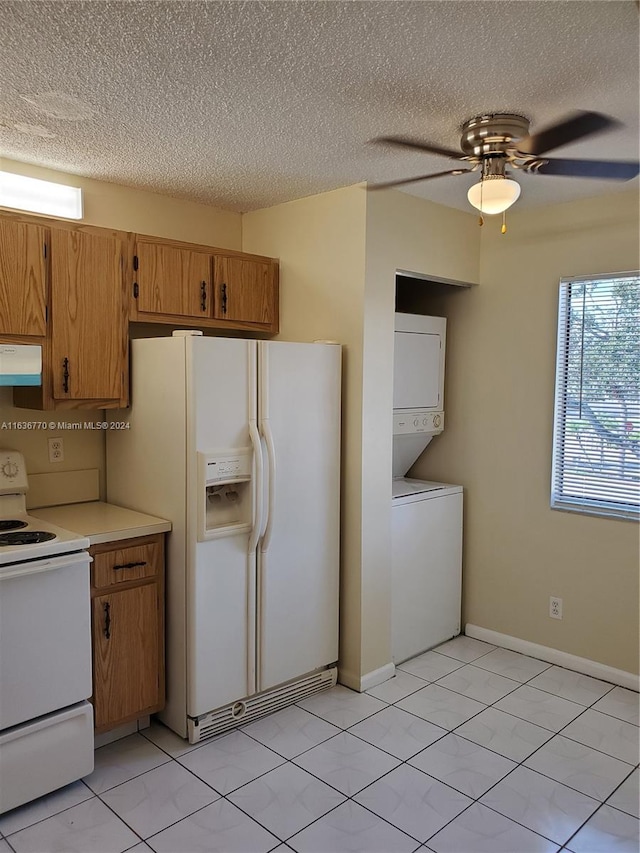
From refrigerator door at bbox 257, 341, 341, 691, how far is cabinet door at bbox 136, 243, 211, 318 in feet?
1.87

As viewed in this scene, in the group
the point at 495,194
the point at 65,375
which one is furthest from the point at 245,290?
the point at 495,194

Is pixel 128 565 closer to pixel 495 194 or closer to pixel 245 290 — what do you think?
pixel 245 290

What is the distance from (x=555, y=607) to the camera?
358 cm

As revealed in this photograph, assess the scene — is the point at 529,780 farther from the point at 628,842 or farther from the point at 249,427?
the point at 249,427

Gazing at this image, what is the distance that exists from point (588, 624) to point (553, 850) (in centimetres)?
148

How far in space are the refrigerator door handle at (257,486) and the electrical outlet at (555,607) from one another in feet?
5.69

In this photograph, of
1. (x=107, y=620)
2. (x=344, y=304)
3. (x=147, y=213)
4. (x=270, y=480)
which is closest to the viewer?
(x=107, y=620)

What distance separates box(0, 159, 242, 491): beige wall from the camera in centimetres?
301

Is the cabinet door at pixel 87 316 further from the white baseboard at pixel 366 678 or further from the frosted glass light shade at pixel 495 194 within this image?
the white baseboard at pixel 366 678

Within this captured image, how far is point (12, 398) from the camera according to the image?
9.84 feet

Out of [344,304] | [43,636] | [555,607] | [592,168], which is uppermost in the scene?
[592,168]

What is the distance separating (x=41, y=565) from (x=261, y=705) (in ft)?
4.11

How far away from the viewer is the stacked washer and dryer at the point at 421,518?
3545 mm

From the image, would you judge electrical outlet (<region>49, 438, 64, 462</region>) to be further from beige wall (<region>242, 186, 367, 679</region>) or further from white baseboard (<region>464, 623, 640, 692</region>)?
white baseboard (<region>464, 623, 640, 692</region>)
